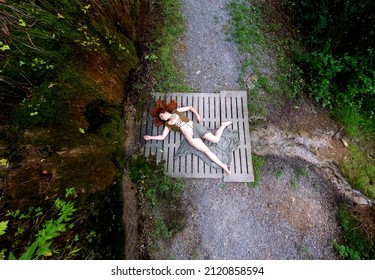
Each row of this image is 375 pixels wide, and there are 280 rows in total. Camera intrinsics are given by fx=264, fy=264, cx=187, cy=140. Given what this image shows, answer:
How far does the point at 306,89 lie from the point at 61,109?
169 inches

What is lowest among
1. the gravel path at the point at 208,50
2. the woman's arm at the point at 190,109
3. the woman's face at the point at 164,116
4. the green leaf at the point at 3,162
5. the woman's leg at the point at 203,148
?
the green leaf at the point at 3,162

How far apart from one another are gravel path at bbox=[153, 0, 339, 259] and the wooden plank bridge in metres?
0.20

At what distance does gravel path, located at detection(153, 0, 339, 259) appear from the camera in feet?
12.6

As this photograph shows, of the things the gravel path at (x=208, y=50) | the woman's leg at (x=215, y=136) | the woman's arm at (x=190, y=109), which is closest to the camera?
the woman's leg at (x=215, y=136)

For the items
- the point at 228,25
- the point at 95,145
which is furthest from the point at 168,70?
the point at 95,145

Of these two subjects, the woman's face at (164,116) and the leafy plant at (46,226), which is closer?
the leafy plant at (46,226)

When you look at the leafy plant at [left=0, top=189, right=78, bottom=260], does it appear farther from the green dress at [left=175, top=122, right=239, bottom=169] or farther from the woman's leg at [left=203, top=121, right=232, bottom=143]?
the woman's leg at [left=203, top=121, right=232, bottom=143]

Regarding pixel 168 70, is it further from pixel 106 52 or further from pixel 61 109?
pixel 61 109

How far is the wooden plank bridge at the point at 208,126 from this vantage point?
4.23 m

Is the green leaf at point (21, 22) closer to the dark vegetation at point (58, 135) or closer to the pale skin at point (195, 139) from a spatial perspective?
the dark vegetation at point (58, 135)

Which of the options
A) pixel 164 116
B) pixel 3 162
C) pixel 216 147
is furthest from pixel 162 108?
pixel 3 162

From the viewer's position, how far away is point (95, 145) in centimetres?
343

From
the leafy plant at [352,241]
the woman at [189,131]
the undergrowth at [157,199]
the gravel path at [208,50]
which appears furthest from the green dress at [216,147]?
the leafy plant at [352,241]

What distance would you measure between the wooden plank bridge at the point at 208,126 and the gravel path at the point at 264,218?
200 mm
